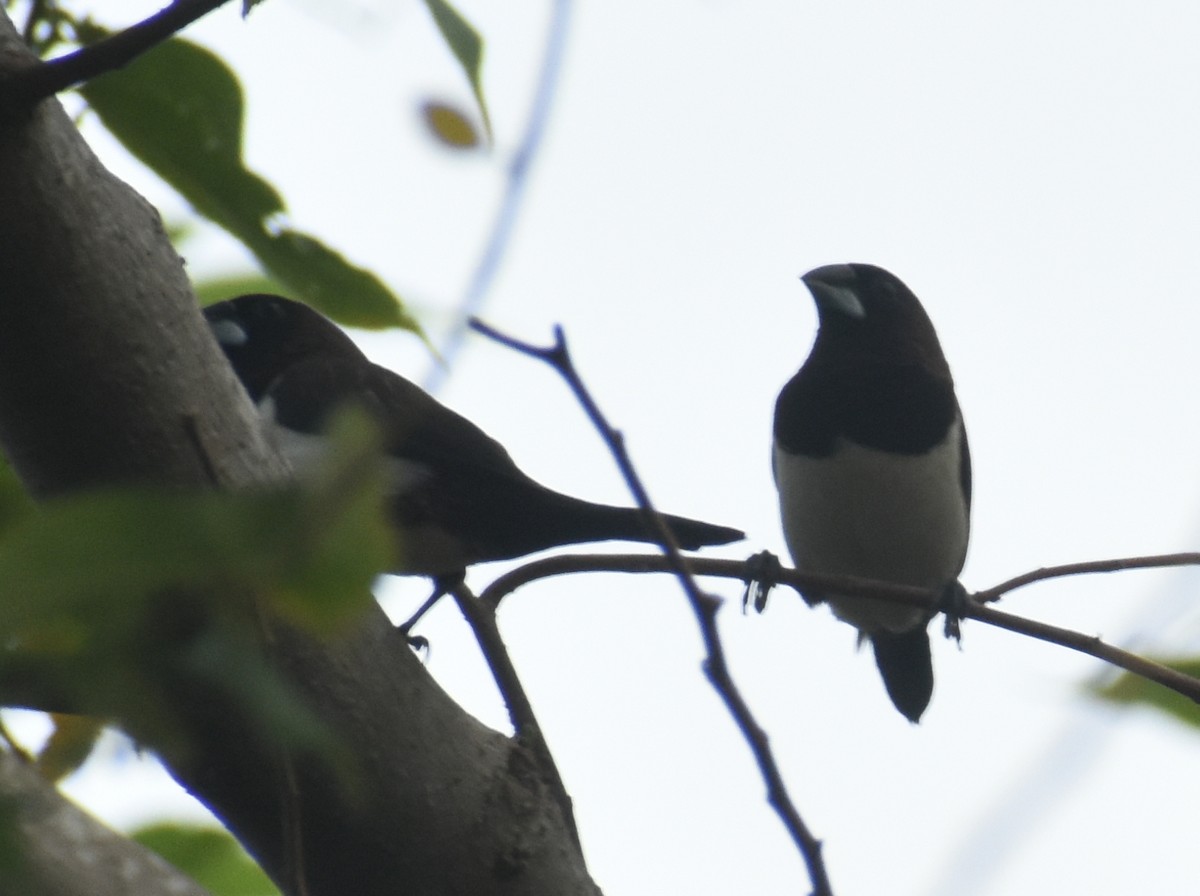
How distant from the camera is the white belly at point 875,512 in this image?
5059 millimetres

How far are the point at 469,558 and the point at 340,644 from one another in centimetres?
168

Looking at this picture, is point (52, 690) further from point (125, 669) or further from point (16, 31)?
point (16, 31)

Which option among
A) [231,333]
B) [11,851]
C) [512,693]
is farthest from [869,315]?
[11,851]

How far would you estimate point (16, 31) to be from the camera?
192cm

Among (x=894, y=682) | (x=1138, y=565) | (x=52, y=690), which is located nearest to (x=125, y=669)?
(x=52, y=690)

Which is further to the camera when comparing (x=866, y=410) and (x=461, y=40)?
(x=866, y=410)

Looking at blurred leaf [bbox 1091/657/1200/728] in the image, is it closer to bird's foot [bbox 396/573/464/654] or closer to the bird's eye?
bird's foot [bbox 396/573/464/654]

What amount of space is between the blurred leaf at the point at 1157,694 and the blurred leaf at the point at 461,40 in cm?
88

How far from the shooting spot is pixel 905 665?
582cm

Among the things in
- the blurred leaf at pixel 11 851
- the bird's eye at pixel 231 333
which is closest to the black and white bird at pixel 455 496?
the bird's eye at pixel 231 333

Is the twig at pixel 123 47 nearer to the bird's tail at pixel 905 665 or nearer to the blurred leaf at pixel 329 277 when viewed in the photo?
the blurred leaf at pixel 329 277

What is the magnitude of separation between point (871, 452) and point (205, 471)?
141 inches

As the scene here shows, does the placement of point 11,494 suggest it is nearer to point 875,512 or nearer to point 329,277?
point 329,277

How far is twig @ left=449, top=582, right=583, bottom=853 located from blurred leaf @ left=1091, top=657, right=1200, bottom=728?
968mm
